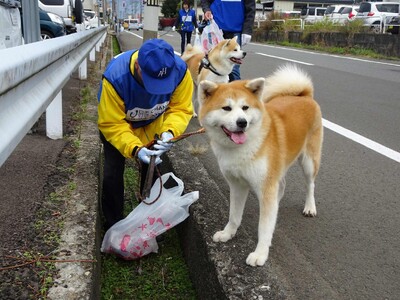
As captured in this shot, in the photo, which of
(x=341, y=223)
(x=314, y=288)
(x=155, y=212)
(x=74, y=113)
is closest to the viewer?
(x=314, y=288)

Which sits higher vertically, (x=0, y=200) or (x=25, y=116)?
(x=25, y=116)

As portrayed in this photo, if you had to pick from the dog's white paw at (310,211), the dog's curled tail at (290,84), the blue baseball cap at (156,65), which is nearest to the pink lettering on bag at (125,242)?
the blue baseball cap at (156,65)

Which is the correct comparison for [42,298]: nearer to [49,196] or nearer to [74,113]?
[49,196]

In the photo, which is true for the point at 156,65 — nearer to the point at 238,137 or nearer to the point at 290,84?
the point at 238,137

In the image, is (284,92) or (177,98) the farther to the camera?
(284,92)

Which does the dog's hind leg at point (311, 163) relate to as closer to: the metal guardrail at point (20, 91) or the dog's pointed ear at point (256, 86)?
the dog's pointed ear at point (256, 86)

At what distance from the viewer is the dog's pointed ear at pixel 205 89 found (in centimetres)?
275

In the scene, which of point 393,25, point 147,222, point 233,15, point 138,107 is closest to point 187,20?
point 393,25

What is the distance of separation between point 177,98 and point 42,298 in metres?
1.85

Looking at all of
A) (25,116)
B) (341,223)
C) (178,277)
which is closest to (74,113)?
(178,277)

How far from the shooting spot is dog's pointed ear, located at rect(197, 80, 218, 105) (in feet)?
9.01

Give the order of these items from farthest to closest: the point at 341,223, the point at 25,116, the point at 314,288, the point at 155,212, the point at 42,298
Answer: the point at 341,223
the point at 155,212
the point at 314,288
the point at 42,298
the point at 25,116

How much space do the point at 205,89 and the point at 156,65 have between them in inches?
13.5

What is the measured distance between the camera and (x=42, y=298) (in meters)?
1.90
